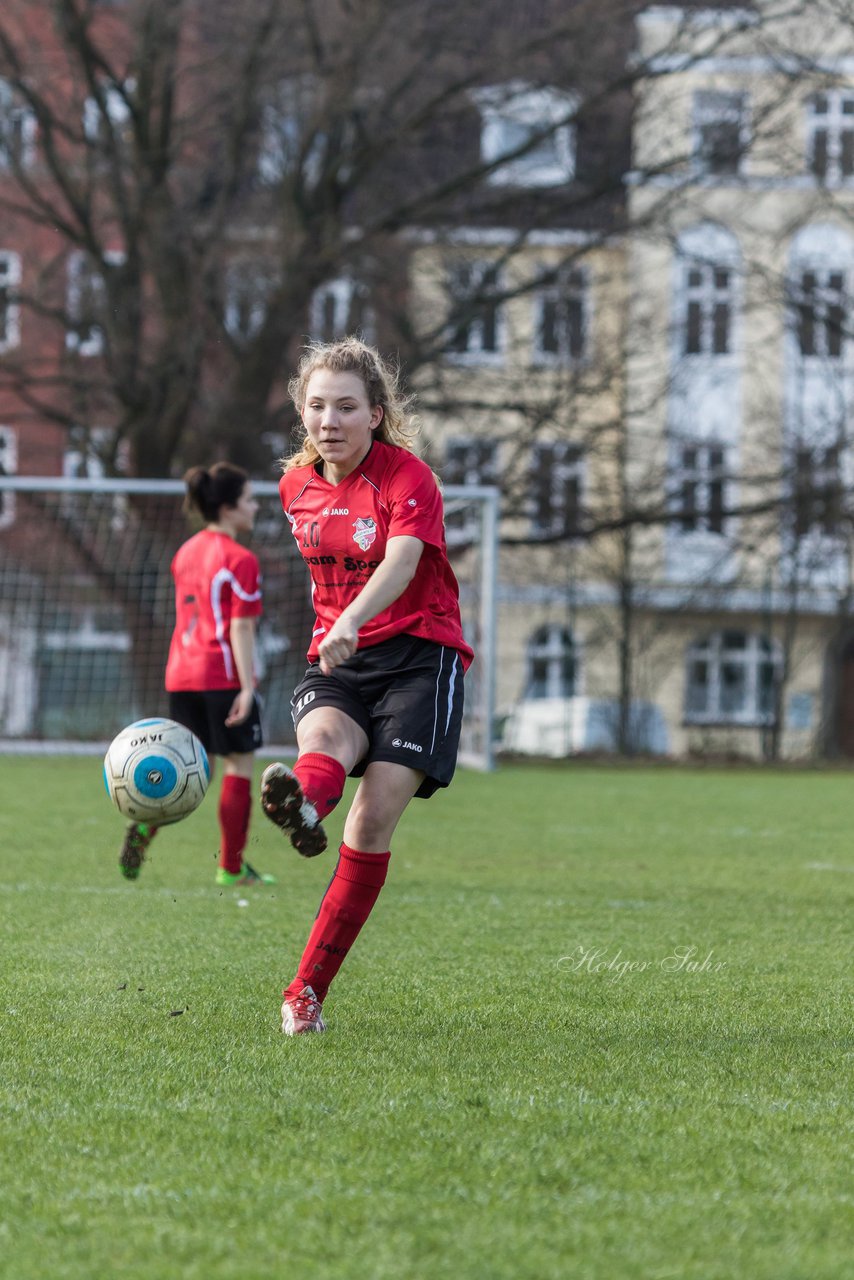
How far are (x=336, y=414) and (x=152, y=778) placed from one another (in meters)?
1.29

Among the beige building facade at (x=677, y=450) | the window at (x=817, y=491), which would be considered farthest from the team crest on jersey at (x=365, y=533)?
the window at (x=817, y=491)

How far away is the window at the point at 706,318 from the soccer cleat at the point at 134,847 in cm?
1715

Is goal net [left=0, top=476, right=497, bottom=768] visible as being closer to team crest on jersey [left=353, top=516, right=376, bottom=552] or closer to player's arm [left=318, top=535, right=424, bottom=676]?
team crest on jersey [left=353, top=516, right=376, bottom=552]

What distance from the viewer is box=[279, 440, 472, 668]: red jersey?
422 centimetres

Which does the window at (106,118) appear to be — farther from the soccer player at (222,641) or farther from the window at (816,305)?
the soccer player at (222,641)

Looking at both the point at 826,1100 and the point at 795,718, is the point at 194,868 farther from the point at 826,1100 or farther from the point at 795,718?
the point at 795,718

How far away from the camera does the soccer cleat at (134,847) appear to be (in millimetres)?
5320

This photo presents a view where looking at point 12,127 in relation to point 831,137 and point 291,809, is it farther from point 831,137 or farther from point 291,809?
point 291,809

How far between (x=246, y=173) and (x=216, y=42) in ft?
5.61

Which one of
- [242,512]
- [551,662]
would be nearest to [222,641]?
[242,512]

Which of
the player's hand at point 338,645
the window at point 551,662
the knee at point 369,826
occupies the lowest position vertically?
the knee at point 369,826

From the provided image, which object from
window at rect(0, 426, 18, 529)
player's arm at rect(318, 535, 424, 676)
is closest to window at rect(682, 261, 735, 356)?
window at rect(0, 426, 18, 529)

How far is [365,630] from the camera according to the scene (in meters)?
4.26

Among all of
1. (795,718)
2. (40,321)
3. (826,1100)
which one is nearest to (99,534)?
(40,321)
